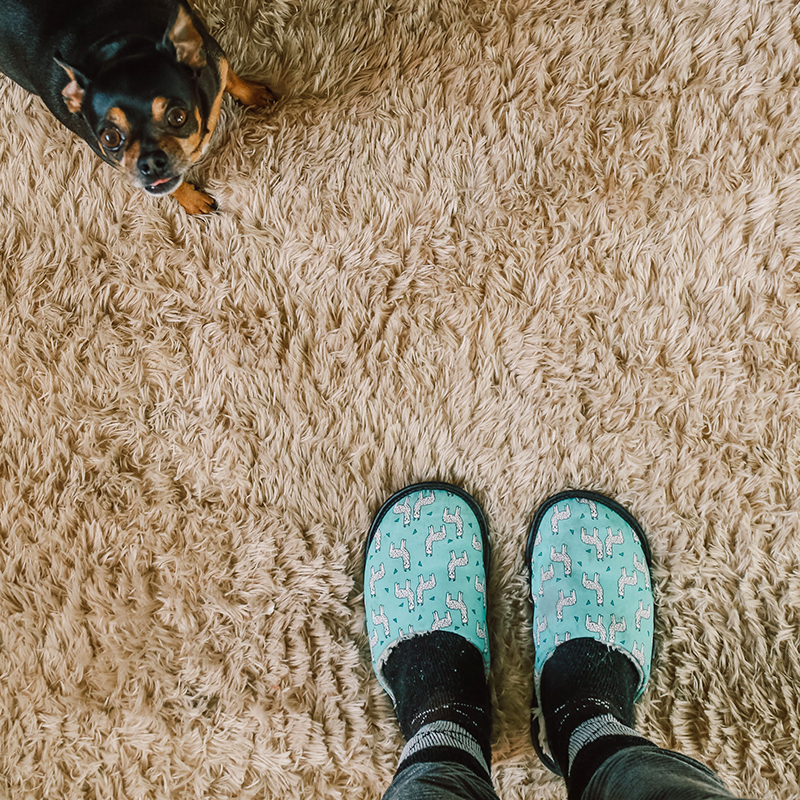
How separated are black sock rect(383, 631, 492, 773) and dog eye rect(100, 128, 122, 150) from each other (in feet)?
2.57

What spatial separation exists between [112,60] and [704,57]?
83 cm

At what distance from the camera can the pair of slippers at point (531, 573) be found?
0.95m

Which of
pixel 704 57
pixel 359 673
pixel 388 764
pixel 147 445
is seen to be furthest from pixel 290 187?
pixel 388 764

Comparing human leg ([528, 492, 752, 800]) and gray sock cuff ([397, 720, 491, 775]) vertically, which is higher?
human leg ([528, 492, 752, 800])

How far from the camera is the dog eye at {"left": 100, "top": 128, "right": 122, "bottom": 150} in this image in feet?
2.59

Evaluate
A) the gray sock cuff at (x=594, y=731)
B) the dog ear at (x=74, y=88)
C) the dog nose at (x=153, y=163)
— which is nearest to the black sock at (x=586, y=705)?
the gray sock cuff at (x=594, y=731)

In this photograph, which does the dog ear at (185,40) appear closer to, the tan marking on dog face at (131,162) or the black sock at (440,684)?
the tan marking on dog face at (131,162)

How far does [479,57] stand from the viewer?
98 cm

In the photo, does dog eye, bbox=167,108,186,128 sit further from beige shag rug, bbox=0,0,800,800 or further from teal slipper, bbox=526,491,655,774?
teal slipper, bbox=526,491,655,774

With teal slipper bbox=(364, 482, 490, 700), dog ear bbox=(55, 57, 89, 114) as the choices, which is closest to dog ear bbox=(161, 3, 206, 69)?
dog ear bbox=(55, 57, 89, 114)

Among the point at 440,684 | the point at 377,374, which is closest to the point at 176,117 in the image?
the point at 377,374

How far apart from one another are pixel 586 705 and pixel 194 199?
3.00 ft

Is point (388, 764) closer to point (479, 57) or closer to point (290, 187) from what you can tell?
point (290, 187)

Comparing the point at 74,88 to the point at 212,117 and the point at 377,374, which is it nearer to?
the point at 212,117
